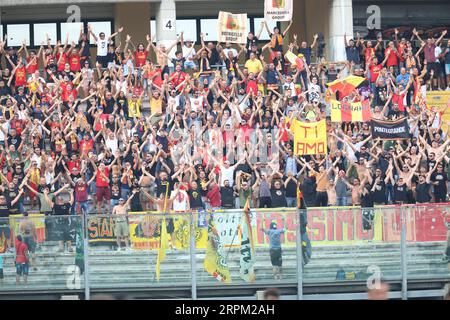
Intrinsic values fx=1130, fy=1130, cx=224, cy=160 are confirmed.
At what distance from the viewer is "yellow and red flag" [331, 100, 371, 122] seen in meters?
27.7

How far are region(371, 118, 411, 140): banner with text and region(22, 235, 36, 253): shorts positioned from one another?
10051 mm

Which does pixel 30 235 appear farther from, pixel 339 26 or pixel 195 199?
pixel 339 26

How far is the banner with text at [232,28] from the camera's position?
29.5 m

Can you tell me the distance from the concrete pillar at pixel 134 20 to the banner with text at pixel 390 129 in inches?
487

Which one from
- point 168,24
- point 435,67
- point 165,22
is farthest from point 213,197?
point 165,22

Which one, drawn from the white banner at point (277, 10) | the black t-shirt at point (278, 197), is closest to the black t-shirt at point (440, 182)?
the black t-shirt at point (278, 197)

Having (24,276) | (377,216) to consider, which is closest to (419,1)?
(377,216)

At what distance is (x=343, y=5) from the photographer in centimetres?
3500

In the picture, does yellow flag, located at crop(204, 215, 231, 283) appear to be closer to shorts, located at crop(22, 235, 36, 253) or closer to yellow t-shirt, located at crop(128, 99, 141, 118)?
shorts, located at crop(22, 235, 36, 253)

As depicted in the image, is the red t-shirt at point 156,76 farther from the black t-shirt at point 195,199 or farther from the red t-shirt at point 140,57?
the black t-shirt at point 195,199

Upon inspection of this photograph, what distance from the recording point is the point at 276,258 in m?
20.5

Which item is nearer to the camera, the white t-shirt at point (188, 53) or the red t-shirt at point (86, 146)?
the red t-shirt at point (86, 146)

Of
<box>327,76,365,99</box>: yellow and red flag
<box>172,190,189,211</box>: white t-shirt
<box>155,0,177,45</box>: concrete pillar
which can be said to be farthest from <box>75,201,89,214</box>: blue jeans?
<box>155,0,177,45</box>: concrete pillar

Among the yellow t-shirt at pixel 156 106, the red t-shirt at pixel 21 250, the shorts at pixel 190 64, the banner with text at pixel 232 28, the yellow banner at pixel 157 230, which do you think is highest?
the banner with text at pixel 232 28
